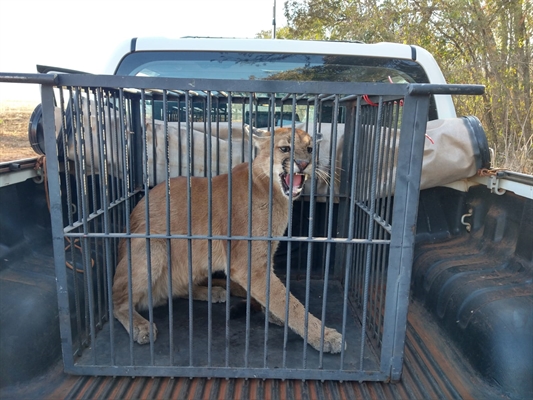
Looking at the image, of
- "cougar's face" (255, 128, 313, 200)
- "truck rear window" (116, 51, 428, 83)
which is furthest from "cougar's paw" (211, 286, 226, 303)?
"truck rear window" (116, 51, 428, 83)

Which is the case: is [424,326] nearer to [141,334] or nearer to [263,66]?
[141,334]

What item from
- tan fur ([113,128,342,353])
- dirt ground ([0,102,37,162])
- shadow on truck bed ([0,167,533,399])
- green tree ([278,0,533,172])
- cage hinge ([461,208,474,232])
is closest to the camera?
shadow on truck bed ([0,167,533,399])

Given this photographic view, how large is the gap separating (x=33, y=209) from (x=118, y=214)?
491 millimetres

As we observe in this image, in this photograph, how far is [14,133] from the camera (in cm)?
1797

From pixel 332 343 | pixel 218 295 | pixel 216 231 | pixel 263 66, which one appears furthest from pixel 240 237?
pixel 263 66

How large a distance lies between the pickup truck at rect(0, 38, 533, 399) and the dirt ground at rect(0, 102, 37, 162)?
39.9 feet

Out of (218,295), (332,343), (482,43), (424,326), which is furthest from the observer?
(482,43)

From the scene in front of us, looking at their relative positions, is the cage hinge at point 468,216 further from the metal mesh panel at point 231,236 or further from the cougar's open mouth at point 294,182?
the cougar's open mouth at point 294,182

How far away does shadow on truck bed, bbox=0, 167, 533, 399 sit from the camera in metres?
1.85

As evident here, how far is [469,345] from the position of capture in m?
2.05

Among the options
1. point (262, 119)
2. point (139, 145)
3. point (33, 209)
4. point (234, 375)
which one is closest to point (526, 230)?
point (234, 375)

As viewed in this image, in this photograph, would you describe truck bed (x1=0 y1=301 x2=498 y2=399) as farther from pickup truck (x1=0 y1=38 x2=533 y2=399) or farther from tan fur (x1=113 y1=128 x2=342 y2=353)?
tan fur (x1=113 y1=128 x2=342 y2=353)

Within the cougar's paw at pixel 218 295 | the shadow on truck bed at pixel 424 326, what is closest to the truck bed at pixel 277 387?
the shadow on truck bed at pixel 424 326

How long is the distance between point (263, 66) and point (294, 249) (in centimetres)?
148
